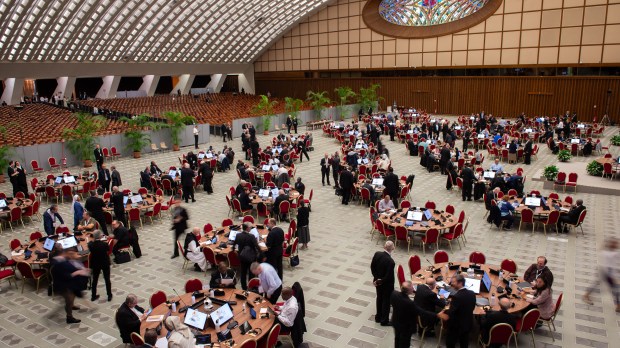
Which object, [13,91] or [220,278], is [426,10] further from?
[220,278]

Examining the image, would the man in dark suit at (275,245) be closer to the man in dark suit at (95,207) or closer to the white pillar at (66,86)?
the man in dark suit at (95,207)

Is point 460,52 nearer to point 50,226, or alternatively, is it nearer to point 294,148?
point 294,148

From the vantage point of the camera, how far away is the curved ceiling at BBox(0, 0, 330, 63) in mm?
32906

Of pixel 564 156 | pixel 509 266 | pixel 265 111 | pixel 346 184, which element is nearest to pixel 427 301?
pixel 509 266

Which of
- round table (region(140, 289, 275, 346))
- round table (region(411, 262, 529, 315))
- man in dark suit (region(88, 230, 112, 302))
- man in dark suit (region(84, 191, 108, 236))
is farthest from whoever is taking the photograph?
man in dark suit (region(84, 191, 108, 236))

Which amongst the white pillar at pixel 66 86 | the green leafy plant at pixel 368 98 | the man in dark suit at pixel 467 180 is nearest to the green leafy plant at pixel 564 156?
the man in dark suit at pixel 467 180

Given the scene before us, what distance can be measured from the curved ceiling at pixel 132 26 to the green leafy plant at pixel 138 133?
1162 cm

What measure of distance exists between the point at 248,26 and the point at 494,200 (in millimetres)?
39623

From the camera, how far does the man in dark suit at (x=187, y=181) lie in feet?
53.4

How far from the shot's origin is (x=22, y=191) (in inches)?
656

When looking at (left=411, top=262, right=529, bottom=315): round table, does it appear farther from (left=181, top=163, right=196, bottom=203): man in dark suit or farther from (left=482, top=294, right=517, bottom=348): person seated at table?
(left=181, top=163, right=196, bottom=203): man in dark suit

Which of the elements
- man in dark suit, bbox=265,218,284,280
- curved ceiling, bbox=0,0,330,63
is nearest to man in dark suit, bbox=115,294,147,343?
man in dark suit, bbox=265,218,284,280

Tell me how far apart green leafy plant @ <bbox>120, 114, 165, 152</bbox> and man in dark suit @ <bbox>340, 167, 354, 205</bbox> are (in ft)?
46.1

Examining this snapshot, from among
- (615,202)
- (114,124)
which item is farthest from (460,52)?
(114,124)
